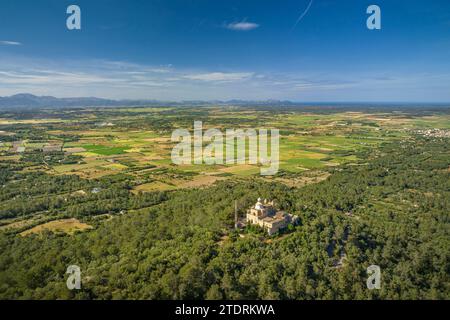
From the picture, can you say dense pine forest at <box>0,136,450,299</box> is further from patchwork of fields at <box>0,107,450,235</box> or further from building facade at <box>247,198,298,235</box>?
patchwork of fields at <box>0,107,450,235</box>

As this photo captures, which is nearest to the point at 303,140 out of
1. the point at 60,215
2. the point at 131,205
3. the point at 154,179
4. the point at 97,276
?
the point at 154,179

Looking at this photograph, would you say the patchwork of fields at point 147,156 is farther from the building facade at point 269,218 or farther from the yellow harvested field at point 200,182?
the building facade at point 269,218

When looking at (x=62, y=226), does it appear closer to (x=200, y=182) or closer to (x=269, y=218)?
(x=200, y=182)

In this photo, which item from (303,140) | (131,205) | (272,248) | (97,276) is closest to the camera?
(97,276)

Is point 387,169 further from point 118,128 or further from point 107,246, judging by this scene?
point 118,128

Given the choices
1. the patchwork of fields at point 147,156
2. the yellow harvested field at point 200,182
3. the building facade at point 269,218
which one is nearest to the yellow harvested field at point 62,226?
the patchwork of fields at point 147,156
